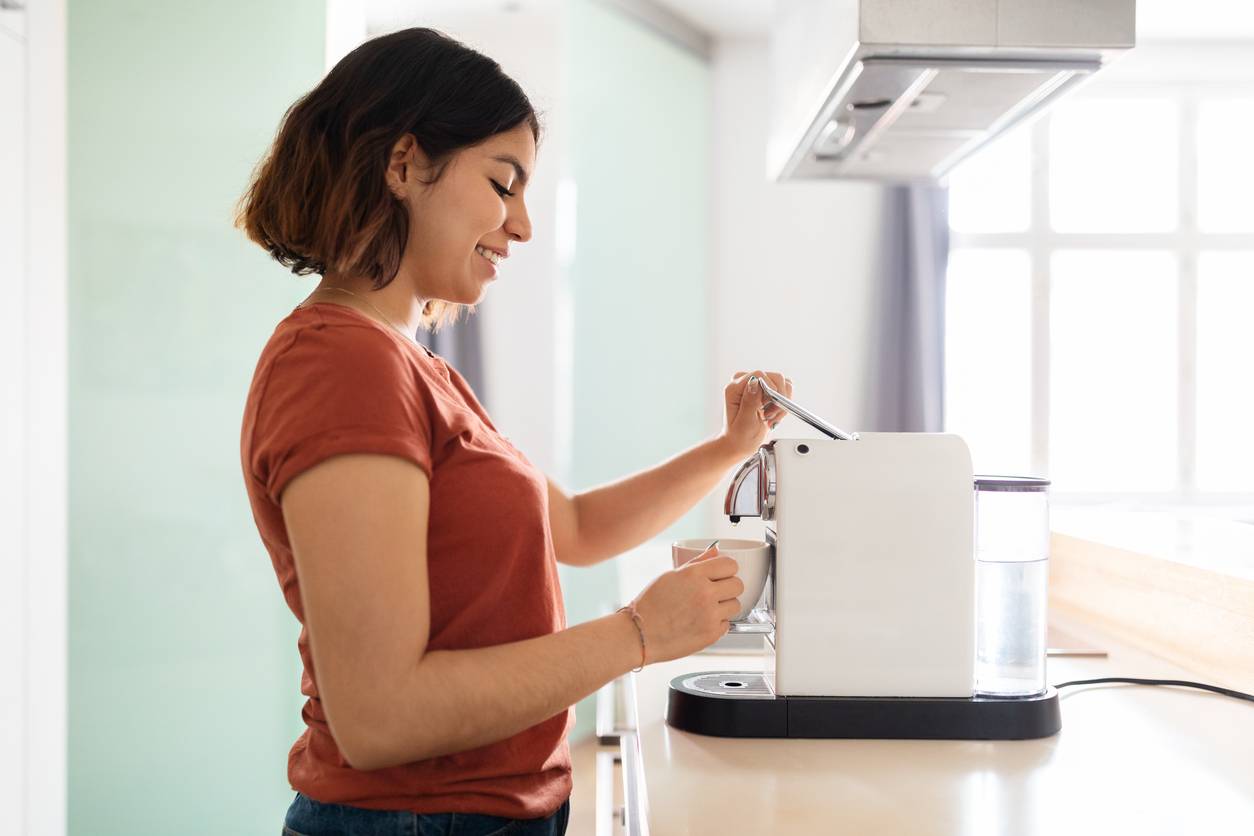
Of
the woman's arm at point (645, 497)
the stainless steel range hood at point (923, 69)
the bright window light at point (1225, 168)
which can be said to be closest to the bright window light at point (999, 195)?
the bright window light at point (1225, 168)

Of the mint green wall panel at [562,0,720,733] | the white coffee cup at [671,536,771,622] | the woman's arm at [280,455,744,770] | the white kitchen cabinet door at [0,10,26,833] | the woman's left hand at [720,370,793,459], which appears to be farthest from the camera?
the mint green wall panel at [562,0,720,733]

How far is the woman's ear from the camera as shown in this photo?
886mm

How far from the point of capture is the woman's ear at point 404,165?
89 centimetres

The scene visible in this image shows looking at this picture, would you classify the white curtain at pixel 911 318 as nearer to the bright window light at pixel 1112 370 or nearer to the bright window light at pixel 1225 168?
the bright window light at pixel 1112 370

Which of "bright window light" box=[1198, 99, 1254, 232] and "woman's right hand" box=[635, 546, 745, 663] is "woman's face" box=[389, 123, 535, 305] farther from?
"bright window light" box=[1198, 99, 1254, 232]

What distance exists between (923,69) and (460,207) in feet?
2.12

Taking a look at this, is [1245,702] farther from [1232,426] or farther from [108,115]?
[1232,426]

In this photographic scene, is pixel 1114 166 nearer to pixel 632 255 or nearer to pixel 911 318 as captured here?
pixel 911 318

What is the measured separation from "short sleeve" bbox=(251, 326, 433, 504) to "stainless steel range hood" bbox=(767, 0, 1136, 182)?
72 cm

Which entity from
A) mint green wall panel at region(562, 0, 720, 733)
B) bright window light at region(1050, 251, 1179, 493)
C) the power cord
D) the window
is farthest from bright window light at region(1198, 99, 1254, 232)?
the power cord

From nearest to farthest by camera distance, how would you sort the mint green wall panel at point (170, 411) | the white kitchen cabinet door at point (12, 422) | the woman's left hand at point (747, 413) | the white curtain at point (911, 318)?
the woman's left hand at point (747, 413), the white kitchen cabinet door at point (12, 422), the mint green wall panel at point (170, 411), the white curtain at point (911, 318)

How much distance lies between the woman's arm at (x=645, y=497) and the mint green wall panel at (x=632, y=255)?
7.09 ft

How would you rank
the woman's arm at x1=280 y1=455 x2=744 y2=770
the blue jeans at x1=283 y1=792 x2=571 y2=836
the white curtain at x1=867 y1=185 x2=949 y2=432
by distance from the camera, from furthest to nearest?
the white curtain at x1=867 y1=185 x2=949 y2=432 < the blue jeans at x1=283 y1=792 x2=571 y2=836 < the woman's arm at x1=280 y1=455 x2=744 y2=770

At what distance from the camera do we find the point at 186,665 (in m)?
1.86
